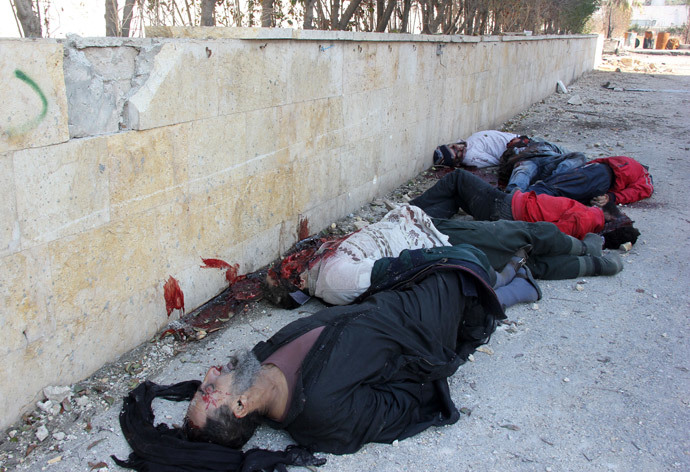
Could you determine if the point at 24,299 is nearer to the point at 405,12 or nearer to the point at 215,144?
the point at 215,144

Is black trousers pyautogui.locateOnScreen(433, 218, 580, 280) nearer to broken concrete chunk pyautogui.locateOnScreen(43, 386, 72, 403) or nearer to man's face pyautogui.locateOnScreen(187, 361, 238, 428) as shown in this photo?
man's face pyautogui.locateOnScreen(187, 361, 238, 428)

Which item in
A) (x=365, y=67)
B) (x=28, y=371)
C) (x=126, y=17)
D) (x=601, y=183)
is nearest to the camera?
(x=28, y=371)

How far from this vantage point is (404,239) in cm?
404

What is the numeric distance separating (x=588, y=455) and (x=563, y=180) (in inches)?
146

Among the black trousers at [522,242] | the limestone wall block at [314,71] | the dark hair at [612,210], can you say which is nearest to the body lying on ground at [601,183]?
the dark hair at [612,210]

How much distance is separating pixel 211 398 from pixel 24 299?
0.93 m

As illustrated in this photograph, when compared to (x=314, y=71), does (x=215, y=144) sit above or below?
below

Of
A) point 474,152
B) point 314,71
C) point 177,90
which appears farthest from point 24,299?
point 474,152

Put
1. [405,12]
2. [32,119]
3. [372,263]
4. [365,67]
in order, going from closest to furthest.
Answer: [32,119] < [372,263] < [365,67] < [405,12]

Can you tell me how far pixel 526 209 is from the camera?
483 cm

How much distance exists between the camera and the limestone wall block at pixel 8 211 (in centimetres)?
241

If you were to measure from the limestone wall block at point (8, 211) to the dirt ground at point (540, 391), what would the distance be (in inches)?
30.7

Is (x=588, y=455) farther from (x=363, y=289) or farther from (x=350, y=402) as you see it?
(x=363, y=289)

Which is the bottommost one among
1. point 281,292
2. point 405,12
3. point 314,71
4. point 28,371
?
point 281,292
